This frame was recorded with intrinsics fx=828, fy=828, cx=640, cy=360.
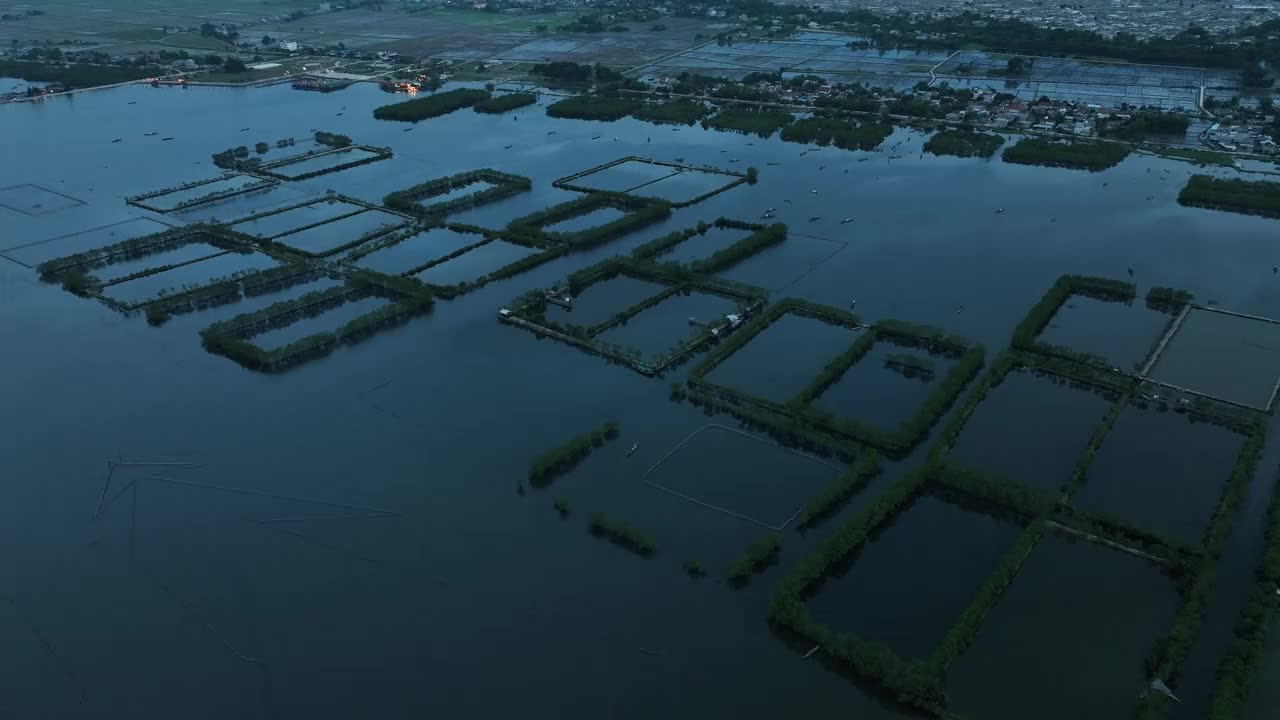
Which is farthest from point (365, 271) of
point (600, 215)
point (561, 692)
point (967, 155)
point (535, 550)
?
point (967, 155)

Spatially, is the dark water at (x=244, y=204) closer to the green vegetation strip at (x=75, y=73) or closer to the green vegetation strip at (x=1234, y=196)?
the green vegetation strip at (x=75, y=73)

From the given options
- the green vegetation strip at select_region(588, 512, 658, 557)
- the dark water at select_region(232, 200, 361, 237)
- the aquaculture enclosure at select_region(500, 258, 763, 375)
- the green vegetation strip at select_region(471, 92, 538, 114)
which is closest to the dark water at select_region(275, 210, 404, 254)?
the dark water at select_region(232, 200, 361, 237)

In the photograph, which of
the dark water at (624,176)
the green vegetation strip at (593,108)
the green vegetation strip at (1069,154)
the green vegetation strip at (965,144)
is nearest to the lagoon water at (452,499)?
the green vegetation strip at (1069,154)

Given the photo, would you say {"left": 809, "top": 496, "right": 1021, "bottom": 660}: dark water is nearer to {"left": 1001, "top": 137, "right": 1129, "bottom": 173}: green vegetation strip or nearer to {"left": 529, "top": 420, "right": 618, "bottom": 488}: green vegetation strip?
{"left": 529, "top": 420, "right": 618, "bottom": 488}: green vegetation strip

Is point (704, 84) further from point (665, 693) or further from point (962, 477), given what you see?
point (665, 693)

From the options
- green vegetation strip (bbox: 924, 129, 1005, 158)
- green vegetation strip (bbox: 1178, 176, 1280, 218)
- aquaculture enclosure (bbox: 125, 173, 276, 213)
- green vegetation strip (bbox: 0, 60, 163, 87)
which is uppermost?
green vegetation strip (bbox: 0, 60, 163, 87)

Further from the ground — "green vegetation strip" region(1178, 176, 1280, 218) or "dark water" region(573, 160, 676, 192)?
"green vegetation strip" region(1178, 176, 1280, 218)
